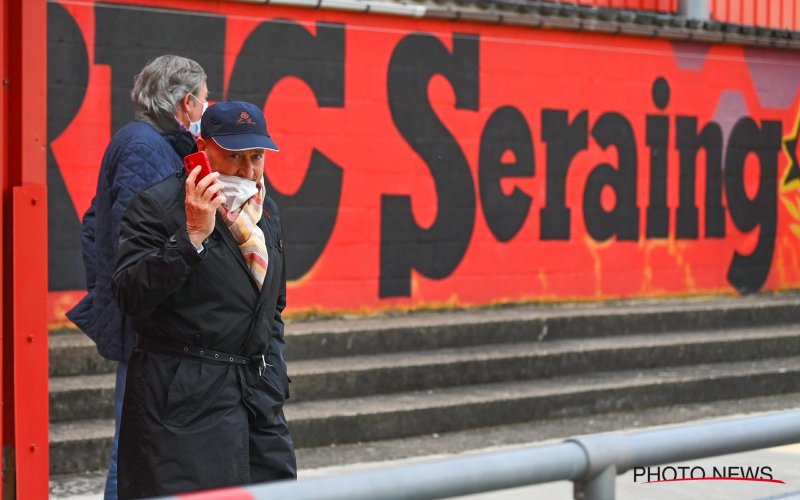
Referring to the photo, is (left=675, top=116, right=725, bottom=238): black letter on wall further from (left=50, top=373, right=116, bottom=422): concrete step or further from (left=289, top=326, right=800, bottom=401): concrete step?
(left=50, top=373, right=116, bottom=422): concrete step

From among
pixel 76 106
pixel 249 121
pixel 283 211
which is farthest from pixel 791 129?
pixel 249 121

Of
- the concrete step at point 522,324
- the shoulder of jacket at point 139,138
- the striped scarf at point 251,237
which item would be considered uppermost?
the shoulder of jacket at point 139,138

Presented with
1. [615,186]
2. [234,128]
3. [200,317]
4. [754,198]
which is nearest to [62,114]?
[234,128]

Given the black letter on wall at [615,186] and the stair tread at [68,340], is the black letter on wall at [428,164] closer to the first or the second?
the black letter on wall at [615,186]

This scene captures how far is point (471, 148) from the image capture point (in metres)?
9.08

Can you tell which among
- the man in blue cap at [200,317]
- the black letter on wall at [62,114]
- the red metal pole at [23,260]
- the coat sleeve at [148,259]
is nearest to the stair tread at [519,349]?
the black letter on wall at [62,114]

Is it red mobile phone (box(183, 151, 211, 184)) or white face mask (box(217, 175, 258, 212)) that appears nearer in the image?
red mobile phone (box(183, 151, 211, 184))

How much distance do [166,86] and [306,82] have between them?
12.6 ft

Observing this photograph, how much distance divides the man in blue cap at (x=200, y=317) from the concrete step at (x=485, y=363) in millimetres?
3201

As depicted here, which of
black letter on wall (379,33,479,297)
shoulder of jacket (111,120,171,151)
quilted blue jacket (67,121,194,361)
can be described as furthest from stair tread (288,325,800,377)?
shoulder of jacket (111,120,171,151)

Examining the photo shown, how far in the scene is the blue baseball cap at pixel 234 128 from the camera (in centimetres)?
371

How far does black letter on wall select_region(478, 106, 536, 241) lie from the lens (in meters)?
9.16

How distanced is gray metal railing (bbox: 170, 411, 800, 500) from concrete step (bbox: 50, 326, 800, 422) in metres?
4.63

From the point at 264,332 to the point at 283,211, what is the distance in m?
4.53
